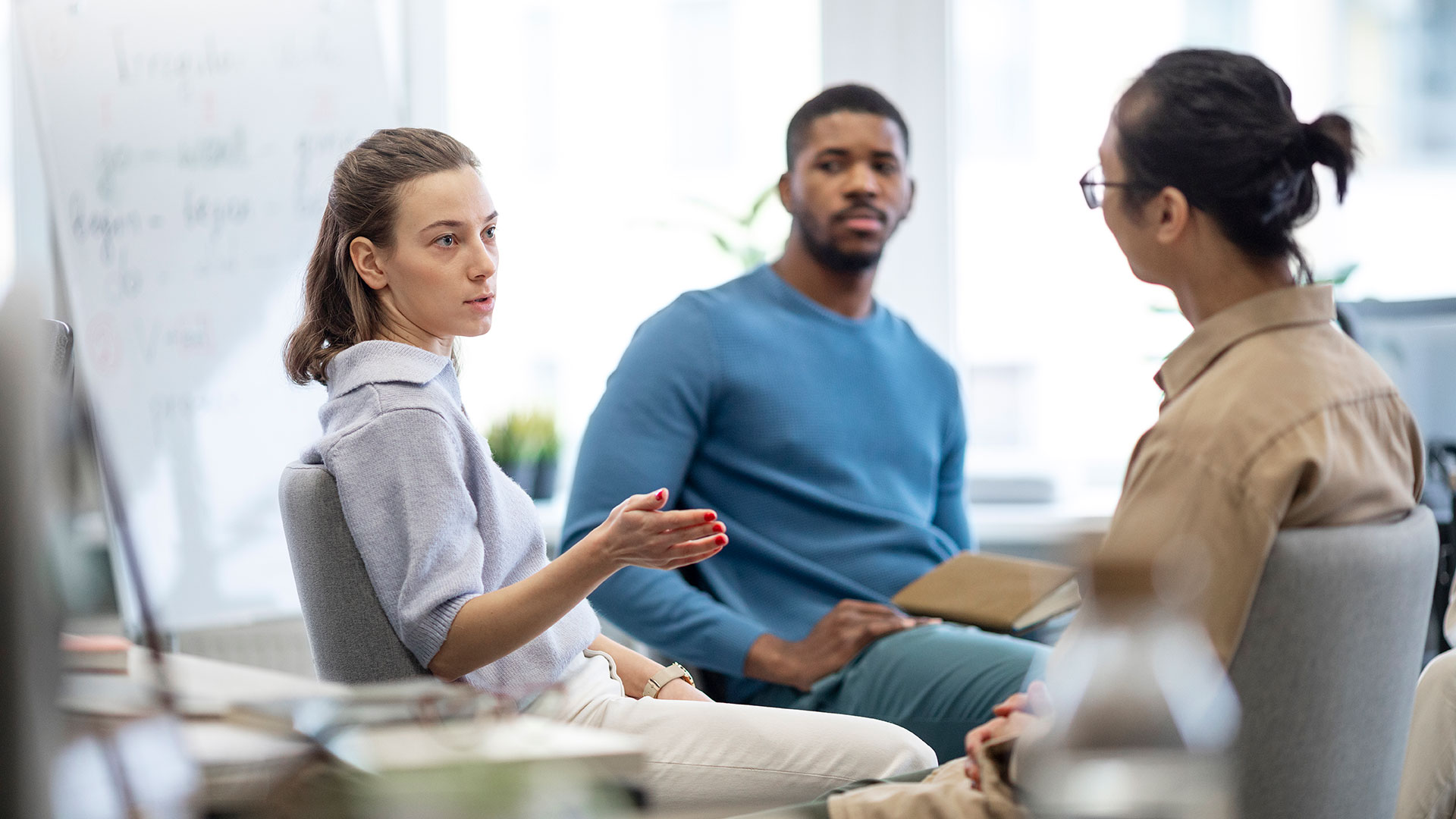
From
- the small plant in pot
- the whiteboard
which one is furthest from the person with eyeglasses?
the small plant in pot

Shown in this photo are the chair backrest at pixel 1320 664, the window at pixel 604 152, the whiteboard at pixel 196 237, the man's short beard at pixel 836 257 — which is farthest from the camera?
the window at pixel 604 152

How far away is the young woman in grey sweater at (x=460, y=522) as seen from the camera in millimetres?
1233

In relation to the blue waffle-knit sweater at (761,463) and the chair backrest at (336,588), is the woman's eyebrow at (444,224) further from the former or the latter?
the blue waffle-knit sweater at (761,463)

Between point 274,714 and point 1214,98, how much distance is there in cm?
95

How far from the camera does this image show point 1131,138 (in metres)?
1.23

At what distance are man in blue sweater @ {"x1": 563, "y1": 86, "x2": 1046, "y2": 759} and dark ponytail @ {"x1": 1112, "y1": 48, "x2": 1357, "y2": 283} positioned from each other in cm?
65

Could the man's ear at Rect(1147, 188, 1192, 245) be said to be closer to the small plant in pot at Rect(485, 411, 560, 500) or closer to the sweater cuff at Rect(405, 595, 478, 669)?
the sweater cuff at Rect(405, 595, 478, 669)

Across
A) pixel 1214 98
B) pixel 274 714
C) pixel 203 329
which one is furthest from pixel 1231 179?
pixel 203 329

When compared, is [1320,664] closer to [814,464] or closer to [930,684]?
[930,684]

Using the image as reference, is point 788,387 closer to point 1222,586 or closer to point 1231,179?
point 1231,179

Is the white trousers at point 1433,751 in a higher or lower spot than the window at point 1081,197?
lower

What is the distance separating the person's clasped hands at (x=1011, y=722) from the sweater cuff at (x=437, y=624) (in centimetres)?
51

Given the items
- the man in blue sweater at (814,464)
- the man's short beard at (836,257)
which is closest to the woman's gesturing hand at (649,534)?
the man in blue sweater at (814,464)

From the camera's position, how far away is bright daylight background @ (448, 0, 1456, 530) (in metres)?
3.22
